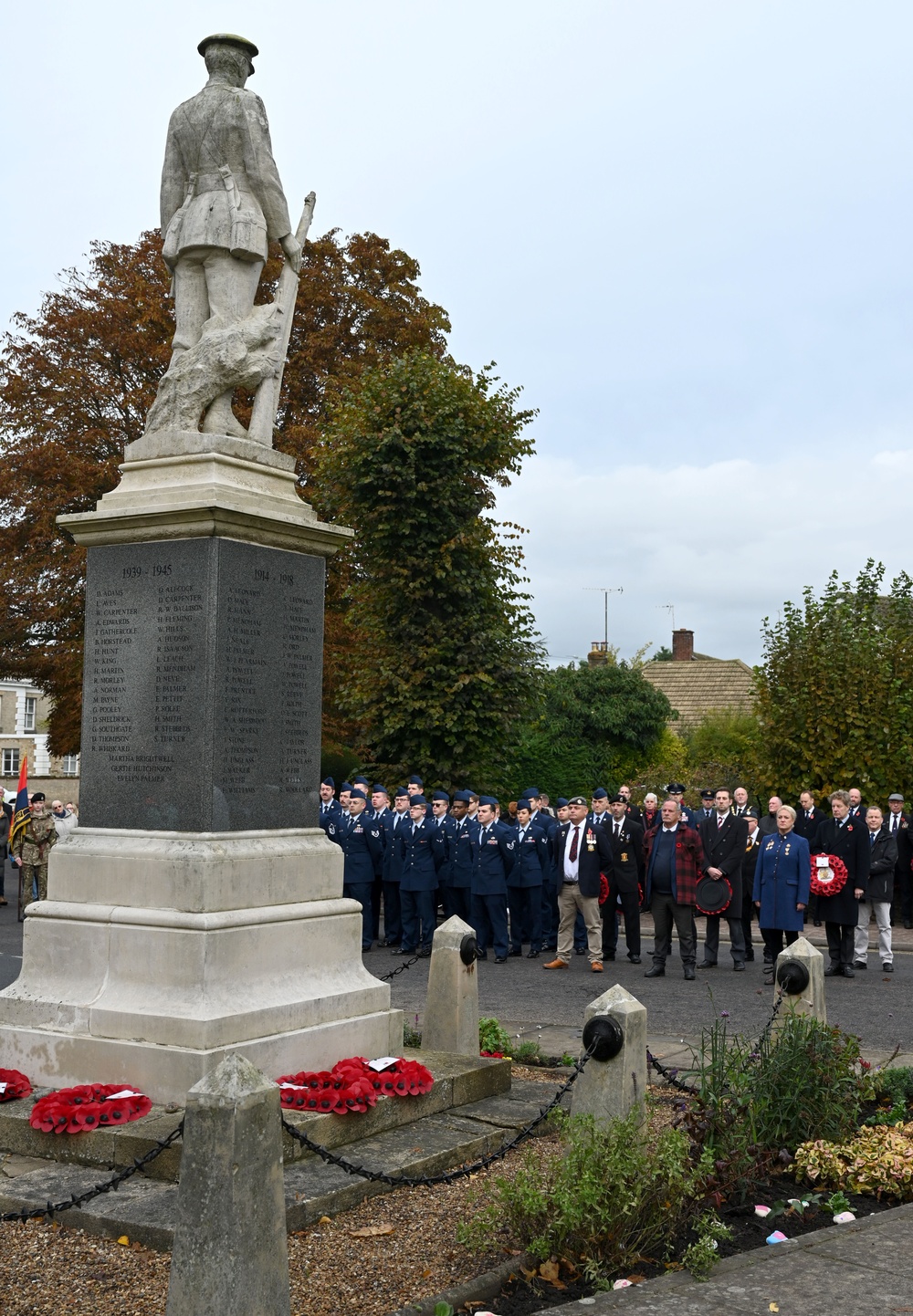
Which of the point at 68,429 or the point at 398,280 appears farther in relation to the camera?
the point at 398,280

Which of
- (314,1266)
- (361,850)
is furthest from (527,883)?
(314,1266)

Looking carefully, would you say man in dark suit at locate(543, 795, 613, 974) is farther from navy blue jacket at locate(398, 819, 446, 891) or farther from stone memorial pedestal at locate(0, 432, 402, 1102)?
stone memorial pedestal at locate(0, 432, 402, 1102)

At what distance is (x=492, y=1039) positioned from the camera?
8.80 metres

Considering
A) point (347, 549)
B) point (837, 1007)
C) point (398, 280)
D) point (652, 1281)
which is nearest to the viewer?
point (652, 1281)

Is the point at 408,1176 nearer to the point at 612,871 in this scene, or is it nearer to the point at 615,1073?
the point at 615,1073

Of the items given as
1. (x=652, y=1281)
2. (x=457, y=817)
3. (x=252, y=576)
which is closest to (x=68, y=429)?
(x=457, y=817)

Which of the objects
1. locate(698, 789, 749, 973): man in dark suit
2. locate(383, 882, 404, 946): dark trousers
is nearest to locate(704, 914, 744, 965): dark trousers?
locate(698, 789, 749, 973): man in dark suit

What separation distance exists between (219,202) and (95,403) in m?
20.5

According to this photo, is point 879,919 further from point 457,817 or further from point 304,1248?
point 304,1248

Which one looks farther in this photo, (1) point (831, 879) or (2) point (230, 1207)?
(1) point (831, 879)

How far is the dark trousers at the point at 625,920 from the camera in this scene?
51.6 ft

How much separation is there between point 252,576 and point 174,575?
1.39 ft

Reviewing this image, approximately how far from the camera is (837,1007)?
1190 cm

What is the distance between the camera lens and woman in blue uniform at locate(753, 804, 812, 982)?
13.7 m
